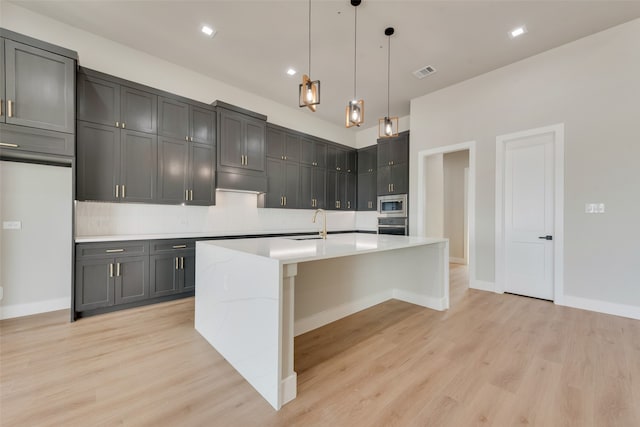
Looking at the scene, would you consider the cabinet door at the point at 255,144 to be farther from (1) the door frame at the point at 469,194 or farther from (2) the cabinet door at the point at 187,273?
(1) the door frame at the point at 469,194

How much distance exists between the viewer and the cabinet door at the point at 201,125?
3779 mm

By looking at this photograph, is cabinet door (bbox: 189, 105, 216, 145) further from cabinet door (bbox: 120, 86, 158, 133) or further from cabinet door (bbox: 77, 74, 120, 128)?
cabinet door (bbox: 77, 74, 120, 128)

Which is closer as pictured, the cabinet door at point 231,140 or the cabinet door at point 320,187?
the cabinet door at point 231,140

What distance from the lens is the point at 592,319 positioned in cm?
286

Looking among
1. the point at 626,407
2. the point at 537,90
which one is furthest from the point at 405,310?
the point at 537,90

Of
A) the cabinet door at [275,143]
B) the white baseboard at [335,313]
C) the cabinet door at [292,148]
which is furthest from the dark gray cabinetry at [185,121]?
the white baseboard at [335,313]

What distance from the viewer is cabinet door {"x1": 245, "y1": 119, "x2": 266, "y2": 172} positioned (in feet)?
14.3

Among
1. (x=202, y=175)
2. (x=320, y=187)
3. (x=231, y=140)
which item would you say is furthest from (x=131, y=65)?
(x=320, y=187)

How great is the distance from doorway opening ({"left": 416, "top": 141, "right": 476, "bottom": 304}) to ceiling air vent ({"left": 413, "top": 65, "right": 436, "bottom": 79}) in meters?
1.22

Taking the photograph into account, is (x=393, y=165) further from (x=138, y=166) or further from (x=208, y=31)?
(x=138, y=166)

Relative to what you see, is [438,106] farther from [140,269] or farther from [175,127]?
[140,269]

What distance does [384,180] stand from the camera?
18.1ft


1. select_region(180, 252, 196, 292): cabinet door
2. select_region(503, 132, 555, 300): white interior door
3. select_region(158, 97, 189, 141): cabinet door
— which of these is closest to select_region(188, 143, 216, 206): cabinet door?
select_region(158, 97, 189, 141): cabinet door

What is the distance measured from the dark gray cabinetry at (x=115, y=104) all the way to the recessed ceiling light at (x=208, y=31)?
3.55 ft
